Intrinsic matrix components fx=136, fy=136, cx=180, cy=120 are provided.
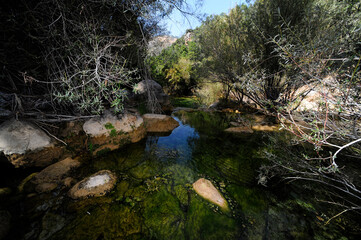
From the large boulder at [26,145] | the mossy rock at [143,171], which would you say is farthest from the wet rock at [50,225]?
the large boulder at [26,145]

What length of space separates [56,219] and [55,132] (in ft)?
8.29

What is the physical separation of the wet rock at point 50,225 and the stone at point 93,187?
382 mm

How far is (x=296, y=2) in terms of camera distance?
5086 mm

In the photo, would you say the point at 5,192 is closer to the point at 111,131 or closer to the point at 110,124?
the point at 111,131

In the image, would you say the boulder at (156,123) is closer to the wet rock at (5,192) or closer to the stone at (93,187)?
the stone at (93,187)

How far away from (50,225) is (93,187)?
0.76 meters

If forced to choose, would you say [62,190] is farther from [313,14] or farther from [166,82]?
[166,82]

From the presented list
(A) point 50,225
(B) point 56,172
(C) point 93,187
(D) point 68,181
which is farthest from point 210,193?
(B) point 56,172

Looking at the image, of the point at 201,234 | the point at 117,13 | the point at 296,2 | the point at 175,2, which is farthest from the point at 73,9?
the point at 296,2

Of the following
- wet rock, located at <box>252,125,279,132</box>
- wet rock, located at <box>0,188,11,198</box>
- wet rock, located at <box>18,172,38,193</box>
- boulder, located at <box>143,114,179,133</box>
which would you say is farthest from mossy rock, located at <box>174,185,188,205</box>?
wet rock, located at <box>252,125,279,132</box>

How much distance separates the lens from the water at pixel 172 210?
229 cm

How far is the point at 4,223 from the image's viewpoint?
83.3 inches

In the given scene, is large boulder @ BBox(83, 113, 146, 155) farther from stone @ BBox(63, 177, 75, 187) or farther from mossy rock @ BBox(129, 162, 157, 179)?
mossy rock @ BBox(129, 162, 157, 179)

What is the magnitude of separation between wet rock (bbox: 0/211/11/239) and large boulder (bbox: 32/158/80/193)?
58cm
